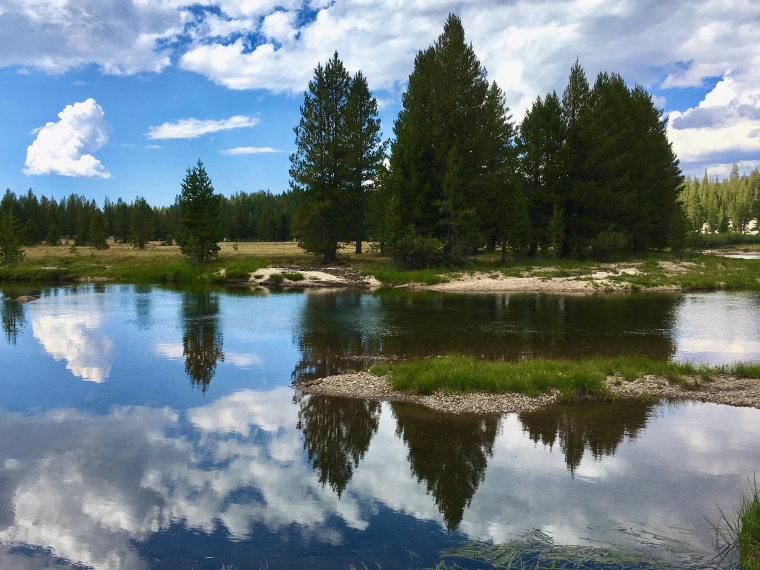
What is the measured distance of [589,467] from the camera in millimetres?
10922

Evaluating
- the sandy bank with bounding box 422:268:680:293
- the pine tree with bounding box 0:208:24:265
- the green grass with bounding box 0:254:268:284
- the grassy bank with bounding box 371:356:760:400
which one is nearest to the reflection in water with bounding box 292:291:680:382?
the grassy bank with bounding box 371:356:760:400

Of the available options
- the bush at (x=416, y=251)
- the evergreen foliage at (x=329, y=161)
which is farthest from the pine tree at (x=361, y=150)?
the bush at (x=416, y=251)

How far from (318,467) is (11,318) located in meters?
30.3

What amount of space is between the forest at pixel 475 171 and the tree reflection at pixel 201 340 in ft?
72.2

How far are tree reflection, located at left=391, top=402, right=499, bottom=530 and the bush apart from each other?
38.0 metres

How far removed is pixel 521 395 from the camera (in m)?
15.2

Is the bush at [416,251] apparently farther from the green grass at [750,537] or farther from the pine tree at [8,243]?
the pine tree at [8,243]

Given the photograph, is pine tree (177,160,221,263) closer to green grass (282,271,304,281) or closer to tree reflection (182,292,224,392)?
green grass (282,271,304,281)

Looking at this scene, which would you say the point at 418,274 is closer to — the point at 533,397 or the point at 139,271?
the point at 139,271

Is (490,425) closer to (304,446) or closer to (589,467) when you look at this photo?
(589,467)

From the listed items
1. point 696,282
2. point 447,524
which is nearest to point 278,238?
point 696,282

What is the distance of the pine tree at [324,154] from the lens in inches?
2341

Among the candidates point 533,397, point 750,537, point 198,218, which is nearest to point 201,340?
point 533,397

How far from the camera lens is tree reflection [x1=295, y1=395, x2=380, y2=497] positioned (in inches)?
436
